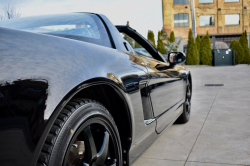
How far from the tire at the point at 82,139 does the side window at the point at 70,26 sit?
69cm

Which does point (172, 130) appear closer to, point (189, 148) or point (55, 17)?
point (189, 148)

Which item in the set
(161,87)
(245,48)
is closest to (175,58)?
(161,87)

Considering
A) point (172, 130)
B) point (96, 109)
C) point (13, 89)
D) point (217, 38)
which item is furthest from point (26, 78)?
point (217, 38)

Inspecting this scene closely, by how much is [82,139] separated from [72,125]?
20 centimetres

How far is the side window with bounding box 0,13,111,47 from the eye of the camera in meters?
2.00

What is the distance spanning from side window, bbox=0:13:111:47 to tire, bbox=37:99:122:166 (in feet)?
2.25

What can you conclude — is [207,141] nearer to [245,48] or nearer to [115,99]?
[115,99]

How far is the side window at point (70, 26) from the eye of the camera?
78.7 inches

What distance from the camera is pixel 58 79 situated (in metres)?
1.17

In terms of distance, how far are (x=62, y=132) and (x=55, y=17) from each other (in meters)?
1.38

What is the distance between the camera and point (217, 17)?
36.7m

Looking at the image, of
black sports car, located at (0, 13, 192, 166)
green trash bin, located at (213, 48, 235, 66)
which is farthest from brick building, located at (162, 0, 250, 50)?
black sports car, located at (0, 13, 192, 166)

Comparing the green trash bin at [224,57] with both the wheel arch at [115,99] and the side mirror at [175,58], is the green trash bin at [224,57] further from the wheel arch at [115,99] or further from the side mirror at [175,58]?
the wheel arch at [115,99]

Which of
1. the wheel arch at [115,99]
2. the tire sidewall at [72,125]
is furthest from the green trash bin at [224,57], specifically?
the tire sidewall at [72,125]
